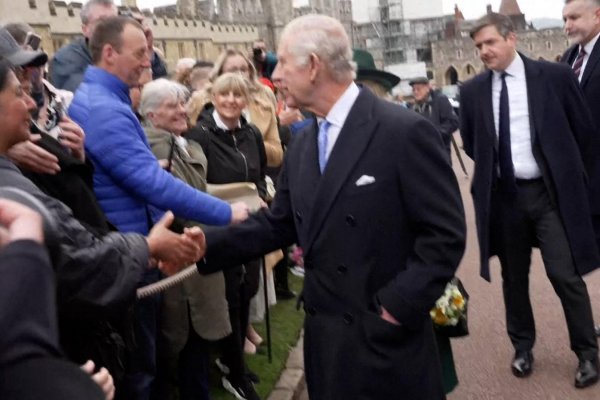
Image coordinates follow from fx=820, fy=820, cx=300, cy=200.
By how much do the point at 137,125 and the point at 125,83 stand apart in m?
0.27

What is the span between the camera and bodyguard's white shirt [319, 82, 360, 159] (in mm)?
3350

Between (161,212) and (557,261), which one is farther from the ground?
(161,212)

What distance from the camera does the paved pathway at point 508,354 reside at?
5328 millimetres

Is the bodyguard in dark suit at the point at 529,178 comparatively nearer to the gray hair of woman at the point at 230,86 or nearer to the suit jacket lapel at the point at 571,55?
the suit jacket lapel at the point at 571,55

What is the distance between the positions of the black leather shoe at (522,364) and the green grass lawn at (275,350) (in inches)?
65.3

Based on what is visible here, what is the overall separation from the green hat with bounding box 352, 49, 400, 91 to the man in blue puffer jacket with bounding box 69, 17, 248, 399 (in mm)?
2158

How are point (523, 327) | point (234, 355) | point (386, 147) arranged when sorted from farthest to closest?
point (523, 327) < point (234, 355) < point (386, 147)

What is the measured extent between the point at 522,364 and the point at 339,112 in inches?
119

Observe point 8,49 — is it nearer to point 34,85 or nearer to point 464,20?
point 34,85

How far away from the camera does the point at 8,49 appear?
10.8 ft

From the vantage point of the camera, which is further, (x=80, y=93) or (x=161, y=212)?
(x=161, y=212)

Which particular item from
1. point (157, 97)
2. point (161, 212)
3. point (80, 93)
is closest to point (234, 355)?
point (161, 212)

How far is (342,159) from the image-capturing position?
3256 mm

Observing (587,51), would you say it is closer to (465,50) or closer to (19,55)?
(19,55)
